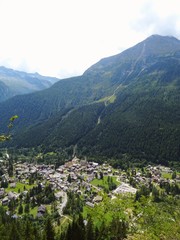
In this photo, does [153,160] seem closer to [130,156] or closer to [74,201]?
[130,156]

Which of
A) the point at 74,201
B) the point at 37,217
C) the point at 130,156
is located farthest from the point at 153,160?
the point at 37,217

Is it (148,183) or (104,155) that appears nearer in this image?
(148,183)

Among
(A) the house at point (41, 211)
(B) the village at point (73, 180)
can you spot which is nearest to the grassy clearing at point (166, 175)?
(B) the village at point (73, 180)

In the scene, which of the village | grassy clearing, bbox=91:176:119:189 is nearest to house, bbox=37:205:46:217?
the village

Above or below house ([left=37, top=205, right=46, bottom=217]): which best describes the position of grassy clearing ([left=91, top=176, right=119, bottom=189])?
above

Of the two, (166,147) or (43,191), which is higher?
(166,147)

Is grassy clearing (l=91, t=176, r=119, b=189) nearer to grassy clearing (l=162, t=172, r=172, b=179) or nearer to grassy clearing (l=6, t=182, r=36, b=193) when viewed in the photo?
grassy clearing (l=162, t=172, r=172, b=179)

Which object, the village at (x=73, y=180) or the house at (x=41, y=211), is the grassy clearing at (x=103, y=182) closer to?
the village at (x=73, y=180)

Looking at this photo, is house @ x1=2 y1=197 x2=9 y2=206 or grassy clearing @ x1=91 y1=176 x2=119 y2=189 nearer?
house @ x1=2 y1=197 x2=9 y2=206

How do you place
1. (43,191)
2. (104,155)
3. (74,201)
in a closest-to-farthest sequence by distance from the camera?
(74,201) → (43,191) → (104,155)
